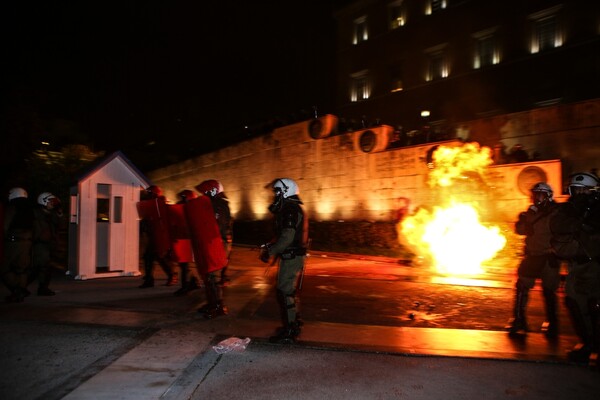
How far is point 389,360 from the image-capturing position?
4.70 metres

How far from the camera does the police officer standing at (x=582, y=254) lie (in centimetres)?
471

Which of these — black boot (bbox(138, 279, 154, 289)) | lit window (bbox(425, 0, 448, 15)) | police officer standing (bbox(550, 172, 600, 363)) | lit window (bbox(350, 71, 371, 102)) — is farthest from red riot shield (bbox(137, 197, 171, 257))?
lit window (bbox(350, 71, 371, 102))

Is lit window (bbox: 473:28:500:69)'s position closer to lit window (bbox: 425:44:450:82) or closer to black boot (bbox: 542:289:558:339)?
lit window (bbox: 425:44:450:82)

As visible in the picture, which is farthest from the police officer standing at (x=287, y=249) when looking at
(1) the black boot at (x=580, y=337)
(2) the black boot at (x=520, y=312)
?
(1) the black boot at (x=580, y=337)

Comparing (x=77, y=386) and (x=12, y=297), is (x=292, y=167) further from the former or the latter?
(x=77, y=386)

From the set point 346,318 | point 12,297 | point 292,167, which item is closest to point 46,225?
point 12,297

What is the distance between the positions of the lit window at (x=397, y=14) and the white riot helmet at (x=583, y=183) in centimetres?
2111

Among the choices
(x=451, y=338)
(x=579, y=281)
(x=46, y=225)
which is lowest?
(x=451, y=338)

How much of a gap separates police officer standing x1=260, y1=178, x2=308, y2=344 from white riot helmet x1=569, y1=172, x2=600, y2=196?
2942 millimetres

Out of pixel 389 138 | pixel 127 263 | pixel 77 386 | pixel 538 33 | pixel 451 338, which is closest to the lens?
pixel 77 386

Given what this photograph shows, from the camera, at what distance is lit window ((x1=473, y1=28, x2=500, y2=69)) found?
2052 cm

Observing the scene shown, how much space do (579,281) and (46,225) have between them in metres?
7.81

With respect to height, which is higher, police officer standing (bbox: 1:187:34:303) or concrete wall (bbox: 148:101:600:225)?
concrete wall (bbox: 148:101:600:225)

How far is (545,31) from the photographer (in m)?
19.0
